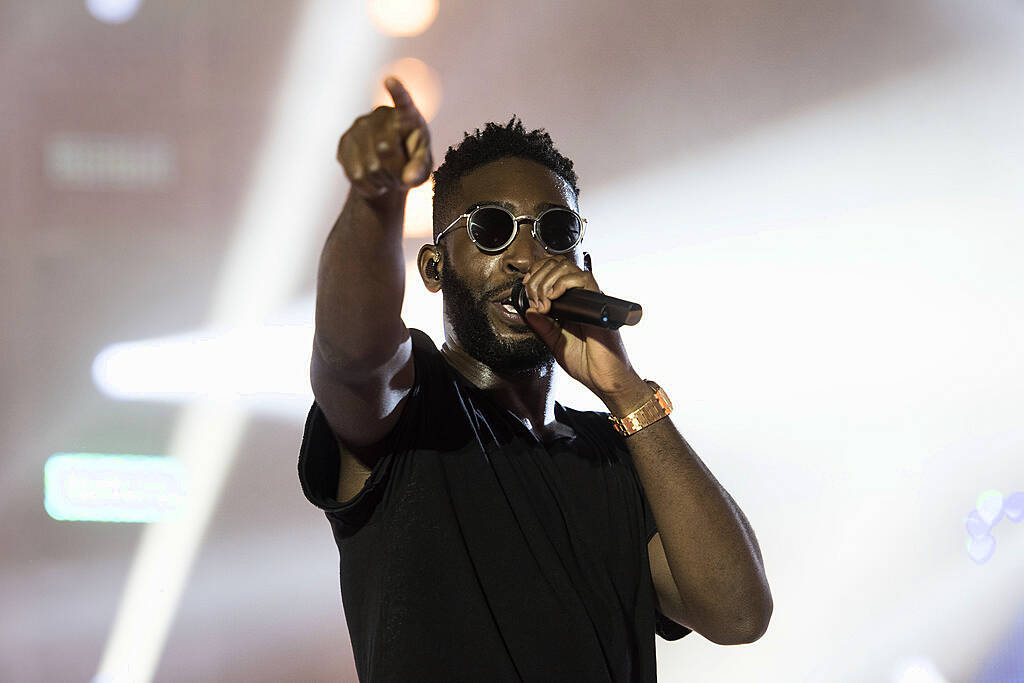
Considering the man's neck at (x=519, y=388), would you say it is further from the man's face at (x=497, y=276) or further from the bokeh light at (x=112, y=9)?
the bokeh light at (x=112, y=9)

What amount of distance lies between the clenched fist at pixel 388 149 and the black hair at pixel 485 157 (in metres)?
0.62

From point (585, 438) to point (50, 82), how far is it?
65.2 inches

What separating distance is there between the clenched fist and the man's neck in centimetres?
55

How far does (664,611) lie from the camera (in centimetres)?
146

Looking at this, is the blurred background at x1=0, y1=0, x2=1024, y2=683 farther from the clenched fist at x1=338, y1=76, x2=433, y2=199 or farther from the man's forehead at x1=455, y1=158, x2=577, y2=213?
the clenched fist at x1=338, y1=76, x2=433, y2=199

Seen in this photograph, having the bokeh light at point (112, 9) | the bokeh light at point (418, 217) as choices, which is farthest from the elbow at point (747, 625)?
the bokeh light at point (112, 9)

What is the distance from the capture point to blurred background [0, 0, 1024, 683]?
2287 mm

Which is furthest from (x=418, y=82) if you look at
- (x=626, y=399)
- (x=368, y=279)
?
(x=368, y=279)

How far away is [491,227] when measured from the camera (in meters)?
1.49

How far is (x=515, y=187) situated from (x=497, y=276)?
18 cm

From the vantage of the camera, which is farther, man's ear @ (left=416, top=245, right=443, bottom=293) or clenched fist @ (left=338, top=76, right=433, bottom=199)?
man's ear @ (left=416, top=245, right=443, bottom=293)

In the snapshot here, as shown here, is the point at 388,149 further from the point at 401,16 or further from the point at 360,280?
the point at 401,16

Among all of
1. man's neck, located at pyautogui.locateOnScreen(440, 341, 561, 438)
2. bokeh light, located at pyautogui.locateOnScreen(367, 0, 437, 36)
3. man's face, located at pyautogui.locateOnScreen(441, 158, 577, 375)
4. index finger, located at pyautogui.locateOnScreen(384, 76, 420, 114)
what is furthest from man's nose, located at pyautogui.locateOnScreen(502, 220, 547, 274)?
bokeh light, located at pyautogui.locateOnScreen(367, 0, 437, 36)

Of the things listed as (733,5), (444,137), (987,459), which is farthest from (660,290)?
(987,459)
